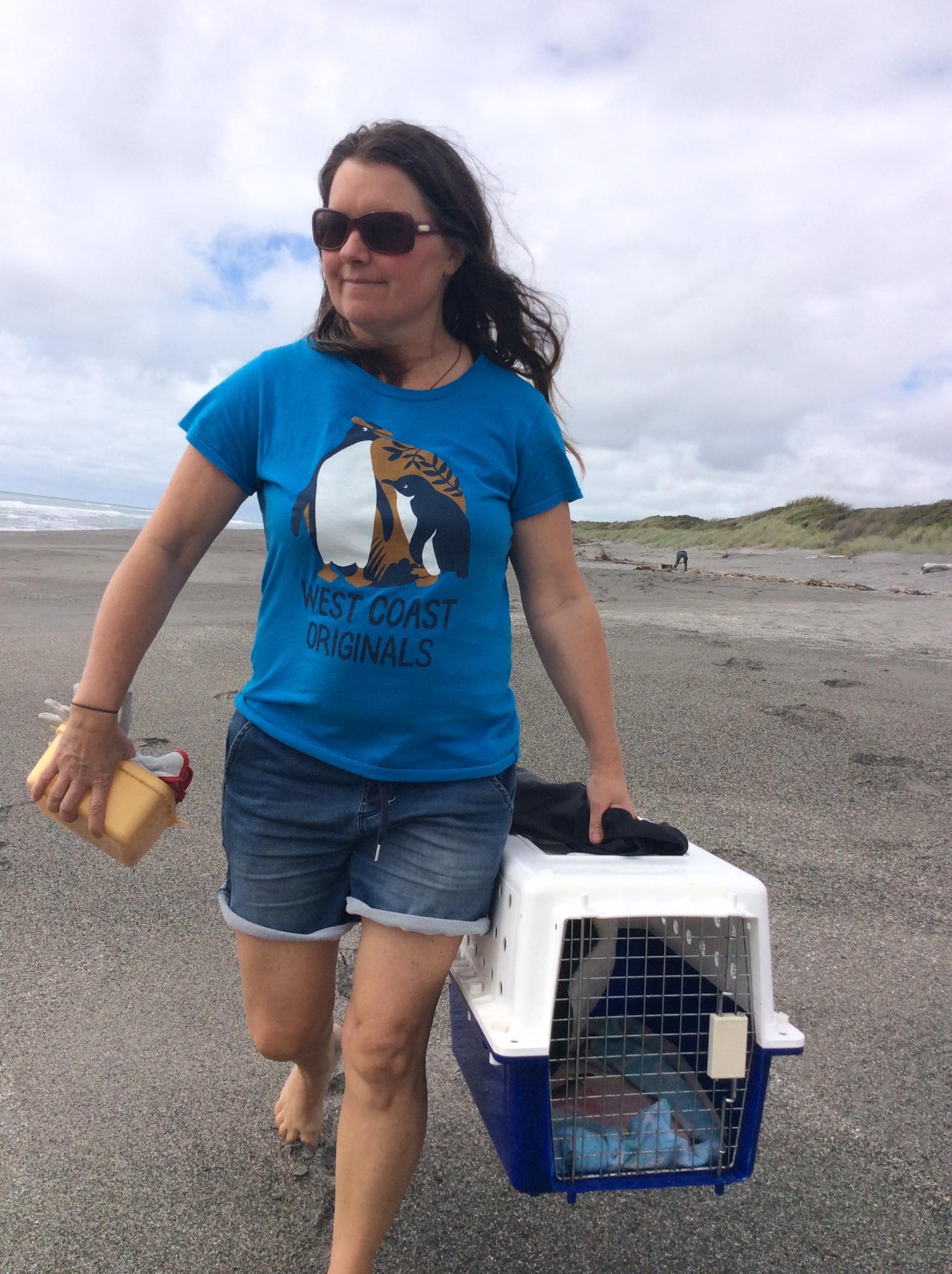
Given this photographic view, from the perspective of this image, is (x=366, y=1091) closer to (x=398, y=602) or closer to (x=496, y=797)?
(x=496, y=797)

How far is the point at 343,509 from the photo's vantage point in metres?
1.71

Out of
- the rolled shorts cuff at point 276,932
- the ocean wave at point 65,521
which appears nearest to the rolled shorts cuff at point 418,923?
the rolled shorts cuff at point 276,932

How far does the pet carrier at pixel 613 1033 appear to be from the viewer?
1.58 m

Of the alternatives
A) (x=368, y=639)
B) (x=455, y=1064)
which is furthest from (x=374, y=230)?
(x=455, y=1064)

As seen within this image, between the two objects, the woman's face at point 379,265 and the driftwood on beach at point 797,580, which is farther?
the driftwood on beach at point 797,580

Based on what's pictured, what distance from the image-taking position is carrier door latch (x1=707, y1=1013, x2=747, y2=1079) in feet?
5.25

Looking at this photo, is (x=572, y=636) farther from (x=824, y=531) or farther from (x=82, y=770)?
(x=824, y=531)

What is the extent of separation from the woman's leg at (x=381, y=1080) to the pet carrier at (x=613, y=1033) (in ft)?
0.43

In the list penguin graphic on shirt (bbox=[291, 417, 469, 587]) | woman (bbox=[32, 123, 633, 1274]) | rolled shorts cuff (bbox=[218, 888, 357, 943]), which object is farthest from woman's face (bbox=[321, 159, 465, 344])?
rolled shorts cuff (bbox=[218, 888, 357, 943])

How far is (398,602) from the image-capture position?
5.64ft

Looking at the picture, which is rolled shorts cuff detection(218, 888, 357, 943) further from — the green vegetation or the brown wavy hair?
the green vegetation

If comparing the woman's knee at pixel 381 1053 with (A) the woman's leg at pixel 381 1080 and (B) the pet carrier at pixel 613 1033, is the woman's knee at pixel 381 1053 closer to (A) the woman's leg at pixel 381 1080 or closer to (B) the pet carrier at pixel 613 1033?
(A) the woman's leg at pixel 381 1080

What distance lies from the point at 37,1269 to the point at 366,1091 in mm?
702

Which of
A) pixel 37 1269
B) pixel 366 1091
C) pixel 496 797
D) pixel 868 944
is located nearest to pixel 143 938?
pixel 37 1269
